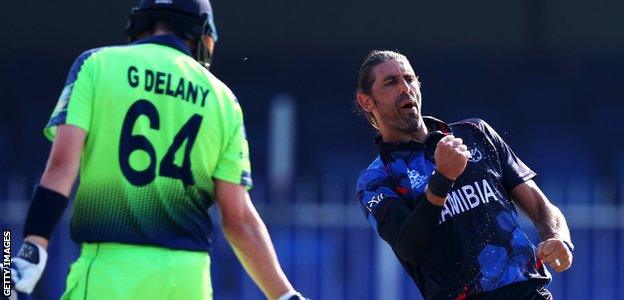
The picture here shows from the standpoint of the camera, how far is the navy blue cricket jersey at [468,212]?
500 cm

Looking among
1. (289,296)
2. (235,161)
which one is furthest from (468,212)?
(235,161)

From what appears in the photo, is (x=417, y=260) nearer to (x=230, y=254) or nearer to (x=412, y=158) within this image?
(x=412, y=158)

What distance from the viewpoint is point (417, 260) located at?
16.2 ft

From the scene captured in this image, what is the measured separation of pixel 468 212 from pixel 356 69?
23.8 feet

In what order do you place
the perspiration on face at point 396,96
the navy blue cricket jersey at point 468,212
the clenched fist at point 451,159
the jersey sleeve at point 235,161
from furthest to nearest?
the perspiration on face at point 396,96 < the navy blue cricket jersey at point 468,212 < the clenched fist at point 451,159 < the jersey sleeve at point 235,161

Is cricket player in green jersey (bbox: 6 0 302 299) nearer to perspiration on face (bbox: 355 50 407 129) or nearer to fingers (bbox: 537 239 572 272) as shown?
fingers (bbox: 537 239 572 272)

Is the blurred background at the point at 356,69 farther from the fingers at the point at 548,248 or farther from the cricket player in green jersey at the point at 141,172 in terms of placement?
the cricket player in green jersey at the point at 141,172

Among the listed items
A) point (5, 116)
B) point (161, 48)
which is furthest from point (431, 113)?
point (161, 48)

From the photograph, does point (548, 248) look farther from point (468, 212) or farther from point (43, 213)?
point (43, 213)

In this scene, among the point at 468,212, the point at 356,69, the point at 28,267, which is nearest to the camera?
the point at 28,267

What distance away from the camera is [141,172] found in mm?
4082

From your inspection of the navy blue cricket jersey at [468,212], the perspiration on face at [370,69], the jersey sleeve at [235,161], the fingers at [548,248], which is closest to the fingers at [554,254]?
the fingers at [548,248]

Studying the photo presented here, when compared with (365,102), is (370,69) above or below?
above

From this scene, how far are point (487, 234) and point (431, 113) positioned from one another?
7.02 metres
